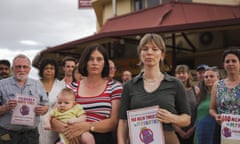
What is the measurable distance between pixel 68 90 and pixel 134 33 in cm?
793

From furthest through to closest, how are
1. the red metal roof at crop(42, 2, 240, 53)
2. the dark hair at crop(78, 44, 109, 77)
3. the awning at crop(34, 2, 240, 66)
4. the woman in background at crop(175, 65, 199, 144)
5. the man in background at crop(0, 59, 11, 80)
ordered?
the red metal roof at crop(42, 2, 240, 53) → the awning at crop(34, 2, 240, 66) → the man in background at crop(0, 59, 11, 80) → the woman in background at crop(175, 65, 199, 144) → the dark hair at crop(78, 44, 109, 77)

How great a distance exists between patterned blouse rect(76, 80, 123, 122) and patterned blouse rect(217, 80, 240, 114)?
1.68 meters

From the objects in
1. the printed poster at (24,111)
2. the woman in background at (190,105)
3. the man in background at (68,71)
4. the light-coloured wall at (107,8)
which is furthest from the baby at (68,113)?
the light-coloured wall at (107,8)

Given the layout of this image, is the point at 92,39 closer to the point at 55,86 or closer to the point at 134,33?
the point at 134,33

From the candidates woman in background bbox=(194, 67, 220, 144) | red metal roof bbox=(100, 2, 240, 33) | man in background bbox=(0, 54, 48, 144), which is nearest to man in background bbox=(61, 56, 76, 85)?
man in background bbox=(0, 54, 48, 144)

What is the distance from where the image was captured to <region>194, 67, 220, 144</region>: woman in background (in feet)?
17.4

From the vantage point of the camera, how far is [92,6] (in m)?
22.1

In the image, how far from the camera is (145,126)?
3.15 meters

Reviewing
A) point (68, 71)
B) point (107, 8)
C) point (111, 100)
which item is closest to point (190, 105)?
point (68, 71)

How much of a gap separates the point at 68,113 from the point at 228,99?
6.75ft

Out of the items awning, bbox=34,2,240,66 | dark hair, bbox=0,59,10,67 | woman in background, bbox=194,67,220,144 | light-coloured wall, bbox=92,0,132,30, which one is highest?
light-coloured wall, bbox=92,0,132,30

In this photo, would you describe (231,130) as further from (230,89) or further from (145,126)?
(145,126)

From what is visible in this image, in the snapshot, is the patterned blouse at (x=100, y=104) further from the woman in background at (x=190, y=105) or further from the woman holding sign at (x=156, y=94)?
the woman in background at (x=190, y=105)

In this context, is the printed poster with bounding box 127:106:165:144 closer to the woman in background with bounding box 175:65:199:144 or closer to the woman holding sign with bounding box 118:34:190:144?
the woman holding sign with bounding box 118:34:190:144
